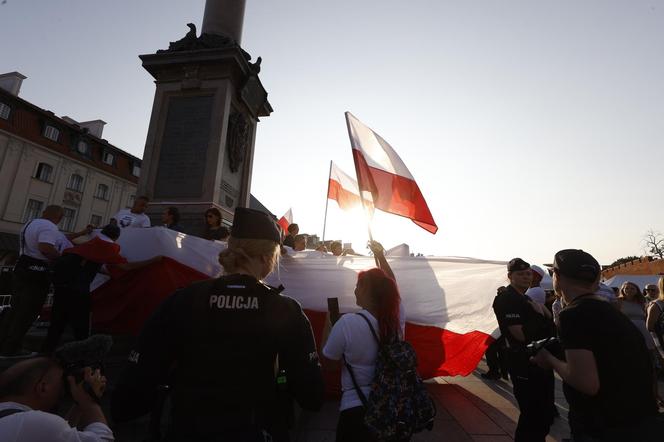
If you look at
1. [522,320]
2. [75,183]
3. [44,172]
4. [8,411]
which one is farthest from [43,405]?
[75,183]

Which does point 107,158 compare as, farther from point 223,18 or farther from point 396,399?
point 396,399

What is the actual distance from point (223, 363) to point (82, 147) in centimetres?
3759

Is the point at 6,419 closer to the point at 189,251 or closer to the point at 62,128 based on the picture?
A: the point at 189,251

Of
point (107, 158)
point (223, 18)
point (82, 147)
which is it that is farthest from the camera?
point (107, 158)

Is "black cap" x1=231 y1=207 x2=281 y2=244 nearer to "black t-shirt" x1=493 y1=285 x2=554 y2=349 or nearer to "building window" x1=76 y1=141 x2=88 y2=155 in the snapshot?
"black t-shirt" x1=493 y1=285 x2=554 y2=349

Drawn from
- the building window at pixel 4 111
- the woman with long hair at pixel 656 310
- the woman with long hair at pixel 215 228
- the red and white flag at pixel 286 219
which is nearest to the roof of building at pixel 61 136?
the building window at pixel 4 111

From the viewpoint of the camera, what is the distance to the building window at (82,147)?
3102cm

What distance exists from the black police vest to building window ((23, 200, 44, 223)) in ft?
112

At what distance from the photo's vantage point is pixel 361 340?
2.60 meters

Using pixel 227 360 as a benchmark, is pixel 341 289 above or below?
above

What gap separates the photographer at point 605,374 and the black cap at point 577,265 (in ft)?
0.52

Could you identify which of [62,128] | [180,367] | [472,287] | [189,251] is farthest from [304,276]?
[62,128]

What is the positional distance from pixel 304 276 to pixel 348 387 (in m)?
3.00

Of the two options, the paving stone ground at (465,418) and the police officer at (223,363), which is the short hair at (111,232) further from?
the police officer at (223,363)
